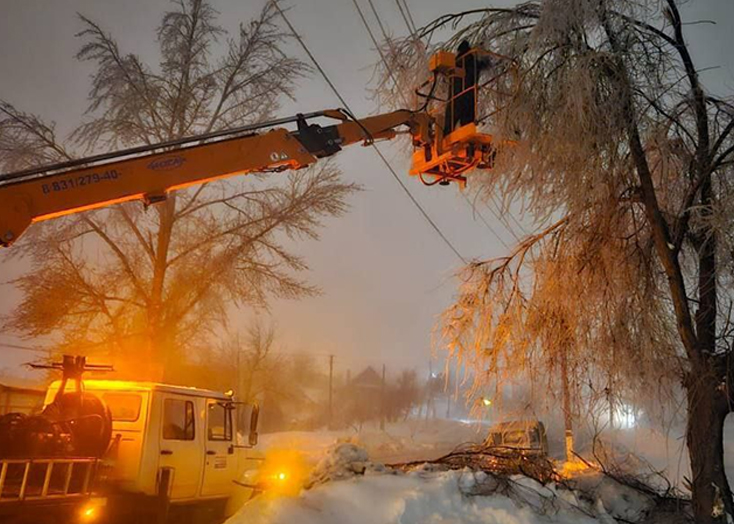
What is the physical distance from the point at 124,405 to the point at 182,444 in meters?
0.80

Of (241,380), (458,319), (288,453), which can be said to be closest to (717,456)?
(458,319)

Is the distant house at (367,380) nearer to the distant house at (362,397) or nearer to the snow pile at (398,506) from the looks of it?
the distant house at (362,397)

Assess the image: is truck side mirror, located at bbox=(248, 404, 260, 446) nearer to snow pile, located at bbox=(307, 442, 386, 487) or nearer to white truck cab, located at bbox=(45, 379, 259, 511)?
white truck cab, located at bbox=(45, 379, 259, 511)

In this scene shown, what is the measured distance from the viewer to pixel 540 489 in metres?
6.18

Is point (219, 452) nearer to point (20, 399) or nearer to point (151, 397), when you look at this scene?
point (151, 397)

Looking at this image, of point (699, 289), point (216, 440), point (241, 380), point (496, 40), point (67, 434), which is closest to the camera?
point (67, 434)

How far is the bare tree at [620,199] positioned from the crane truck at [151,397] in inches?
22.3

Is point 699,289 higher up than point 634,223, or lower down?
lower down

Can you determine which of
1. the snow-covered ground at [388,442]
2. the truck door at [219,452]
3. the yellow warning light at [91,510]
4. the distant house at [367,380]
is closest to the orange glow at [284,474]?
the truck door at [219,452]

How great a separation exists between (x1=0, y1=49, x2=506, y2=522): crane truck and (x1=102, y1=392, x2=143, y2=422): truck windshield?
0.04ft

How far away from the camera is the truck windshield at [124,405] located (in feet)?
23.4

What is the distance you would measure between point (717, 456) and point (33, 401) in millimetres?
7388

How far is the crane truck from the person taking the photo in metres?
5.68

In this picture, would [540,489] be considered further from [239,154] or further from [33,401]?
[33,401]
